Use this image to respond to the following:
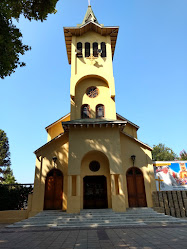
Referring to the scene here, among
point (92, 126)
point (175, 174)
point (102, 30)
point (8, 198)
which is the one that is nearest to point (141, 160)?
point (175, 174)

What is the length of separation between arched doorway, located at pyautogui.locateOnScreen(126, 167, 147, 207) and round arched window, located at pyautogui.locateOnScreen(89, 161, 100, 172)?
259 centimetres

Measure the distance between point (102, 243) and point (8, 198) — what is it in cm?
1097

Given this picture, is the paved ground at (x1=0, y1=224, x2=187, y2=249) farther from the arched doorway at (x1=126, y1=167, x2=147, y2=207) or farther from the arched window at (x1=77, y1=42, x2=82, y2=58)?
the arched window at (x1=77, y1=42, x2=82, y2=58)

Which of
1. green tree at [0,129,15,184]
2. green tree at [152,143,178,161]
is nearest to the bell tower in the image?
green tree at [0,129,15,184]

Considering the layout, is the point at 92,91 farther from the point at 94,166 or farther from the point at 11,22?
the point at 11,22

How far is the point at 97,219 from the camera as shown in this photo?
975 cm

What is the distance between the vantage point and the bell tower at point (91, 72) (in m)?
15.2

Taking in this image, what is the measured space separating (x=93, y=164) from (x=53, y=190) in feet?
→ 12.7

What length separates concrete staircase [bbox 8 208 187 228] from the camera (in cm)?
904

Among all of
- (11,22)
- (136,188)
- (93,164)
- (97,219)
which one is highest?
(11,22)

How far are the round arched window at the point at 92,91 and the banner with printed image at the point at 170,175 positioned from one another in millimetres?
8325

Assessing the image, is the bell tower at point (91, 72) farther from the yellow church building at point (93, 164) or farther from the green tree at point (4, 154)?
the green tree at point (4, 154)

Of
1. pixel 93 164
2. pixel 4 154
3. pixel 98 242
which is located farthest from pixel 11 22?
pixel 4 154

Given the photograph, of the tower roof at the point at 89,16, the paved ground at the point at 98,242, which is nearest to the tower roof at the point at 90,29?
the tower roof at the point at 89,16
